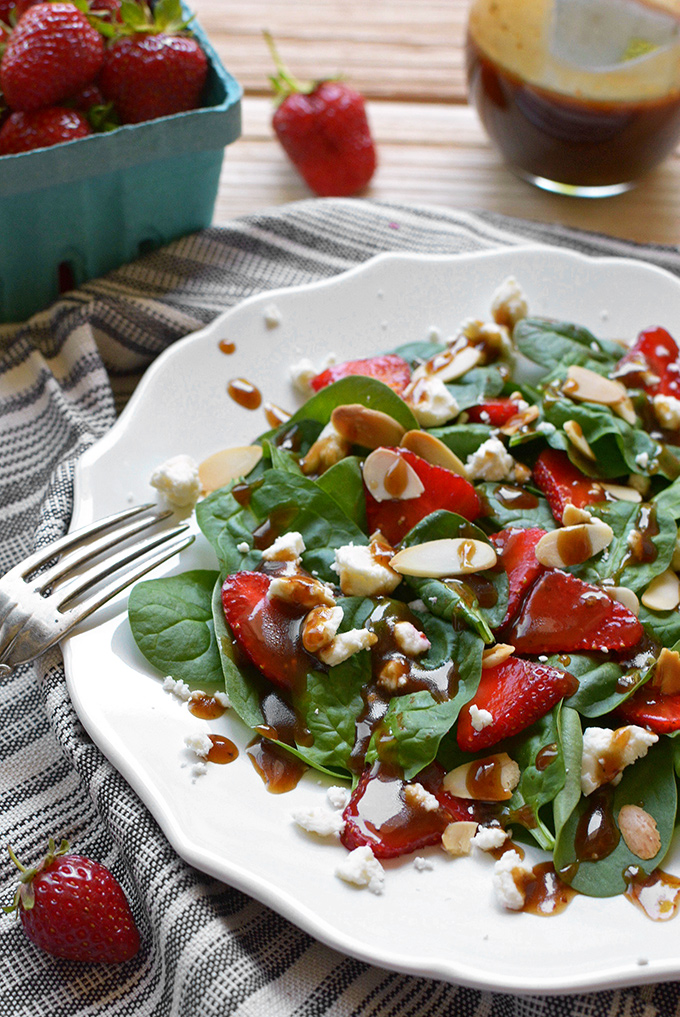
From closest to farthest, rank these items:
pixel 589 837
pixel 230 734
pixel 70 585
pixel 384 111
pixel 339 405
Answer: pixel 589 837 → pixel 230 734 → pixel 70 585 → pixel 339 405 → pixel 384 111

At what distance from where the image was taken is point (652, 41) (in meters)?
2.22

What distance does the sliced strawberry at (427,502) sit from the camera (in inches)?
62.4

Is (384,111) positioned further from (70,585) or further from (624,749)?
(624,749)

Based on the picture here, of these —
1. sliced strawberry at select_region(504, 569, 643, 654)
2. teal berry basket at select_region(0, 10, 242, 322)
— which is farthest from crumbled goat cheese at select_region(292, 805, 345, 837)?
teal berry basket at select_region(0, 10, 242, 322)

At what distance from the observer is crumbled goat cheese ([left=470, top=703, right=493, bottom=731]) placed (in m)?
1.32

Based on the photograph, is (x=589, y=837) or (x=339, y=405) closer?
(x=589, y=837)

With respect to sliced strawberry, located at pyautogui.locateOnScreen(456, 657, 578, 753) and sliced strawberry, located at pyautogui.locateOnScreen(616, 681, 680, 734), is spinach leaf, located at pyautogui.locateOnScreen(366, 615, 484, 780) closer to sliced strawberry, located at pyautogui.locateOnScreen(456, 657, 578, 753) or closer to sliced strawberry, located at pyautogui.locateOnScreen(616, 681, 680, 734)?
sliced strawberry, located at pyautogui.locateOnScreen(456, 657, 578, 753)

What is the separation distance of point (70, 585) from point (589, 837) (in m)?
0.85

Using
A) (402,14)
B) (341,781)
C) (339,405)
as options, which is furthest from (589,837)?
(402,14)

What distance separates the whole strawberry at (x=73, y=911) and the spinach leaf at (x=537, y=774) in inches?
22.3

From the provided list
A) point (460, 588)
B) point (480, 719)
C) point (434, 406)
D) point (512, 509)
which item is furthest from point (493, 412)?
point (480, 719)

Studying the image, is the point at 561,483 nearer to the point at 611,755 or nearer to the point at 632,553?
the point at 632,553

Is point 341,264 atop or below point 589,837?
atop

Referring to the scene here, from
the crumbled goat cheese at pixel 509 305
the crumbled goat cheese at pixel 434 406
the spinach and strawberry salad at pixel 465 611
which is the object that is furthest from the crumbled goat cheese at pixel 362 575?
the crumbled goat cheese at pixel 509 305
